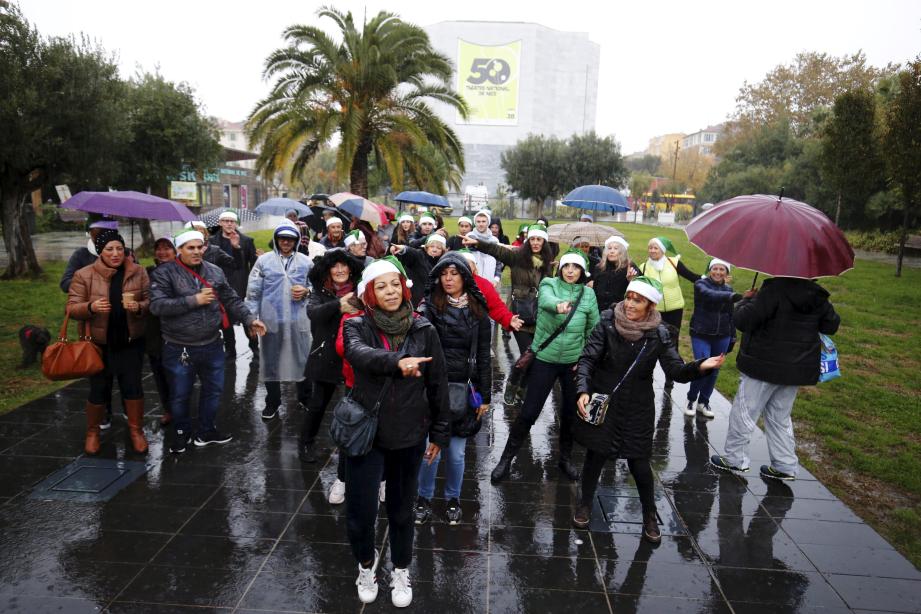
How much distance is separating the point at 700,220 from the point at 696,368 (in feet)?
4.74

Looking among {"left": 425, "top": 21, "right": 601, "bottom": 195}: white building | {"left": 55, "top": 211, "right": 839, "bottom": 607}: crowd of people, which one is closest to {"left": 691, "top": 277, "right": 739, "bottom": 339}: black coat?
{"left": 55, "top": 211, "right": 839, "bottom": 607}: crowd of people

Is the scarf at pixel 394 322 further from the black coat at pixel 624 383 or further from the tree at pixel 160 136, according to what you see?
the tree at pixel 160 136

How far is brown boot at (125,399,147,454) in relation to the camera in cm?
507

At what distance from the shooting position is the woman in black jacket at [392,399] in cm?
296

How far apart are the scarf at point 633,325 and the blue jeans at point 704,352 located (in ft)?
8.38

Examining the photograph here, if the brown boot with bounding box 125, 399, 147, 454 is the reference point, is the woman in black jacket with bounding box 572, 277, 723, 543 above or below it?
above

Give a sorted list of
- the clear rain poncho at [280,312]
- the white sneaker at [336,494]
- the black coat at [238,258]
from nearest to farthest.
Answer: the white sneaker at [336,494] < the clear rain poncho at [280,312] < the black coat at [238,258]

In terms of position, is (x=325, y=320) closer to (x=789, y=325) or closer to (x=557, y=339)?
(x=557, y=339)

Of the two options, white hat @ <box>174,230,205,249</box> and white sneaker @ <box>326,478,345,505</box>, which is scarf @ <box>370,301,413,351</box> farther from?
white hat @ <box>174,230,205,249</box>

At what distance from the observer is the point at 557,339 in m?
4.66

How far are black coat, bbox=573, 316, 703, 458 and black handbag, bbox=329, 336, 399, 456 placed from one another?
5.18ft

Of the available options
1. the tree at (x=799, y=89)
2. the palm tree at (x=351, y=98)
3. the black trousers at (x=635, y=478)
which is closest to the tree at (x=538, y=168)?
the tree at (x=799, y=89)

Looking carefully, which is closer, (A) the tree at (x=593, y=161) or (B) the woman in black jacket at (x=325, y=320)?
(B) the woman in black jacket at (x=325, y=320)

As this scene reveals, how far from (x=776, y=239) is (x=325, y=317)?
11.0 feet
